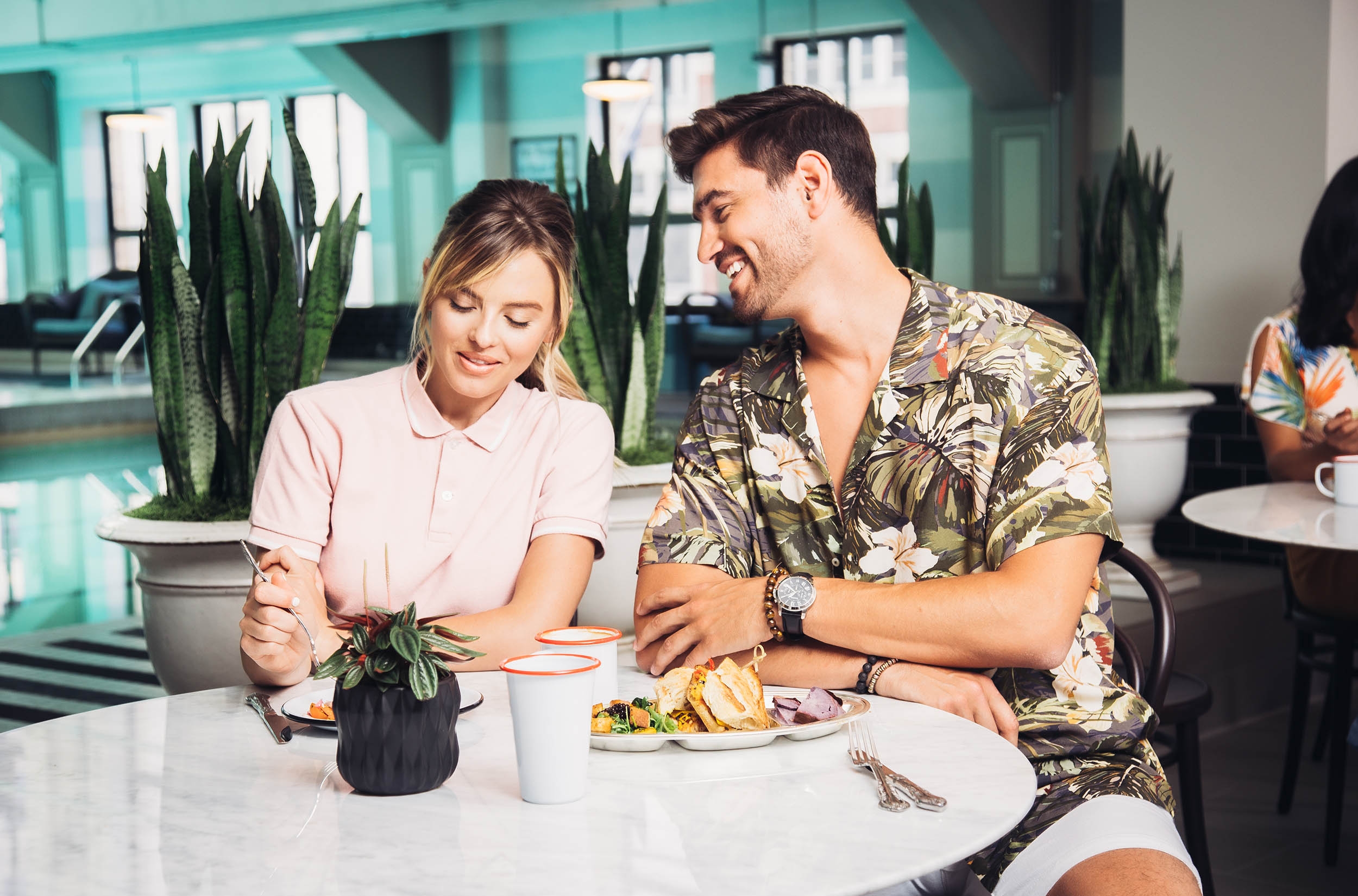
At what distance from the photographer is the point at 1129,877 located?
49.4 inches

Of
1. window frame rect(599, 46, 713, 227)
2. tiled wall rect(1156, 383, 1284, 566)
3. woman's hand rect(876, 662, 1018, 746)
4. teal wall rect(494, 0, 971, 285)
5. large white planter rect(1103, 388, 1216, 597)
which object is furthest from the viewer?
window frame rect(599, 46, 713, 227)

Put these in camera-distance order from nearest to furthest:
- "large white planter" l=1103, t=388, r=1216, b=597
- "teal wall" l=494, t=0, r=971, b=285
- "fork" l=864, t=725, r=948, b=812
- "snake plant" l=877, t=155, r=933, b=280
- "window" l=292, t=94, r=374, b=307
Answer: "fork" l=864, t=725, r=948, b=812 → "snake plant" l=877, t=155, r=933, b=280 → "large white planter" l=1103, t=388, r=1216, b=597 → "teal wall" l=494, t=0, r=971, b=285 → "window" l=292, t=94, r=374, b=307

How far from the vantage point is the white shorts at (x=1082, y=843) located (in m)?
1.29

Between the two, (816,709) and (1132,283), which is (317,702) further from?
(1132,283)

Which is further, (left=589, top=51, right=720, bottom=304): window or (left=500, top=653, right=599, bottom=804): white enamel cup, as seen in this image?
(left=589, top=51, right=720, bottom=304): window

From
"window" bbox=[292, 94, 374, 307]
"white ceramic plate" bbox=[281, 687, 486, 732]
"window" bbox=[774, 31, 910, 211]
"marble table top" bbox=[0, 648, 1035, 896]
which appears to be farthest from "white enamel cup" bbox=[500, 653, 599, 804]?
"window" bbox=[292, 94, 374, 307]

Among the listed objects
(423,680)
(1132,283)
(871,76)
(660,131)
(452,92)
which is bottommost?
(423,680)

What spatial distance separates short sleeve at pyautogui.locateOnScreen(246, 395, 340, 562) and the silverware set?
2.75 feet

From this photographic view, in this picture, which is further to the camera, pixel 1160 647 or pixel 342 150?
pixel 342 150

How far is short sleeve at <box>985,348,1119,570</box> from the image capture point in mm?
1452

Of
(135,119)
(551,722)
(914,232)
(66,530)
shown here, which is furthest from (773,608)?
(135,119)

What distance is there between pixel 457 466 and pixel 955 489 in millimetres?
668

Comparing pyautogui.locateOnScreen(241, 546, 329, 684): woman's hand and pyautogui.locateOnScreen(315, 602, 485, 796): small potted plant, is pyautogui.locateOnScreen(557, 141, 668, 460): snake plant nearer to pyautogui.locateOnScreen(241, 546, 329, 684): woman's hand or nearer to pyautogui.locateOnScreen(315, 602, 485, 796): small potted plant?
pyautogui.locateOnScreen(241, 546, 329, 684): woman's hand

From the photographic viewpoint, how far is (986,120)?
9.27 metres
